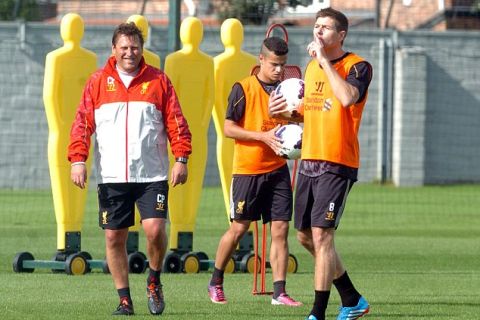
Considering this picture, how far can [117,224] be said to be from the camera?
10094mm

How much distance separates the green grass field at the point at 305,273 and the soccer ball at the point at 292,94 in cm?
143

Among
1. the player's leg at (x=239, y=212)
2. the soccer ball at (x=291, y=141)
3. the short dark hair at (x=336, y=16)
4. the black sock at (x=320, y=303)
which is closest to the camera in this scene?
the black sock at (x=320, y=303)

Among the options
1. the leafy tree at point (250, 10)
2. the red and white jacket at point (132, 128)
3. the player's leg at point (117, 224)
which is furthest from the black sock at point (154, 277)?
the leafy tree at point (250, 10)

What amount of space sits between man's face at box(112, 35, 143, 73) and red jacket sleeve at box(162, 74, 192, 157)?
0.28 m

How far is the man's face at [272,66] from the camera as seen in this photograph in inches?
447

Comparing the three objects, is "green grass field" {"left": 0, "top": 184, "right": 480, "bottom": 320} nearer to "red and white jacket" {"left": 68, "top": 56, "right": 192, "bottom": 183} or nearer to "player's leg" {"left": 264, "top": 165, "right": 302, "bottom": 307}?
"player's leg" {"left": 264, "top": 165, "right": 302, "bottom": 307}

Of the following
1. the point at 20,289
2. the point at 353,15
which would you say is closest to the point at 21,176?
the point at 353,15

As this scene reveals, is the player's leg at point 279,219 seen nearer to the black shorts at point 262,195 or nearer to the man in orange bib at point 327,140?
the black shorts at point 262,195

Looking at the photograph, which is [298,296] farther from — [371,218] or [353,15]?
[353,15]

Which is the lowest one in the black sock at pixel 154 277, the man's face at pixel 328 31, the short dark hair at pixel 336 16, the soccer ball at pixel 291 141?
the black sock at pixel 154 277

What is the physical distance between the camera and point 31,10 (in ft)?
107

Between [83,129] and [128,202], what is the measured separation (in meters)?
0.60

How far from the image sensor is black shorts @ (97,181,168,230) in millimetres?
10070

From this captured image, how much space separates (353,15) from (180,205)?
2129 centimetres
